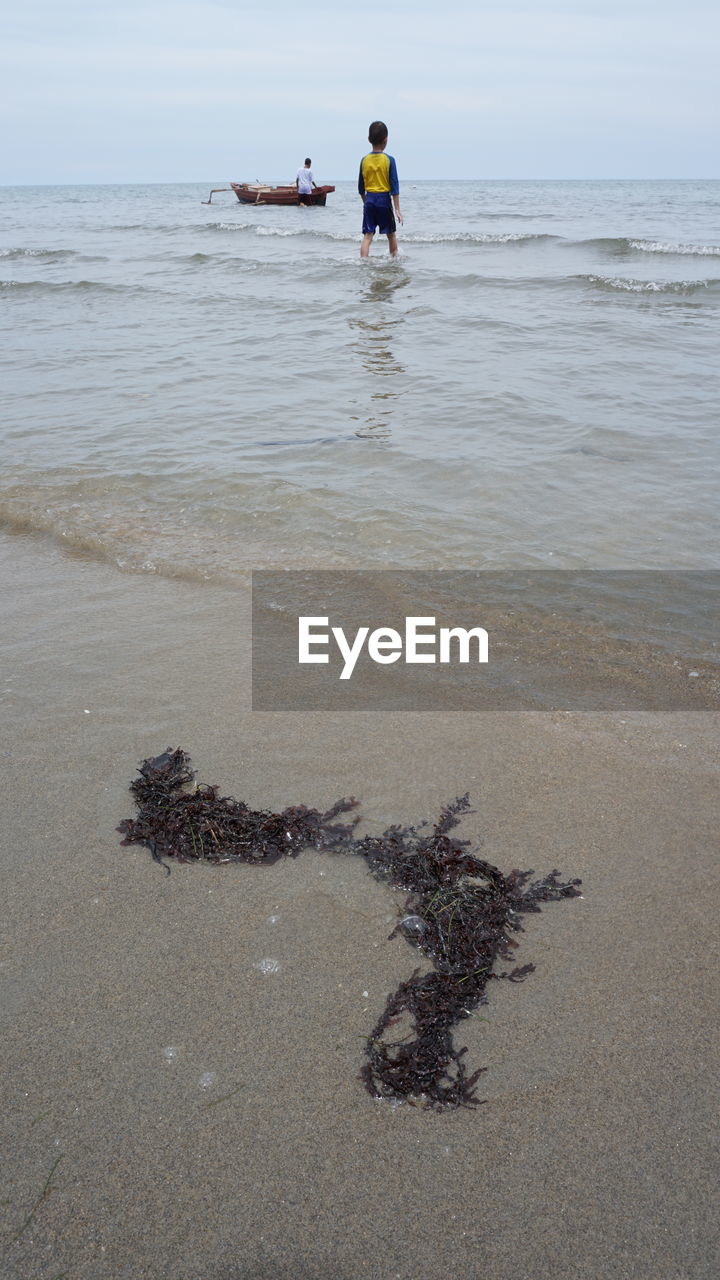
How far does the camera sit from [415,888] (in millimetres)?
2203

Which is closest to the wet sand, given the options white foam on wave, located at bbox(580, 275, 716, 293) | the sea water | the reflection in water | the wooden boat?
the sea water

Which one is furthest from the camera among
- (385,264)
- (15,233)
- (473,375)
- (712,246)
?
(15,233)

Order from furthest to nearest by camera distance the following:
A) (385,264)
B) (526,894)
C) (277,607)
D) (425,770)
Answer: (385,264) → (277,607) → (425,770) → (526,894)

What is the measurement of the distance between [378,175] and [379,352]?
586 cm

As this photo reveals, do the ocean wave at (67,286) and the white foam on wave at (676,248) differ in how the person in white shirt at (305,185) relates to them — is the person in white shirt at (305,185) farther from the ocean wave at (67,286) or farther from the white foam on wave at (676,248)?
the ocean wave at (67,286)

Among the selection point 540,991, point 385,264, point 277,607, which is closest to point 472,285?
point 385,264

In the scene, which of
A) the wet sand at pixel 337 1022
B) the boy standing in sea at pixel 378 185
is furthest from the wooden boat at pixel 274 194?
the wet sand at pixel 337 1022

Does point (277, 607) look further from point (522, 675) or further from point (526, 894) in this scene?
point (526, 894)

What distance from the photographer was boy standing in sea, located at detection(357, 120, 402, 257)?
12.4m

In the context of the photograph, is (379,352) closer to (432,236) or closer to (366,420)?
(366,420)

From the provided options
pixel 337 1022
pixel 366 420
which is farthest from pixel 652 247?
pixel 337 1022

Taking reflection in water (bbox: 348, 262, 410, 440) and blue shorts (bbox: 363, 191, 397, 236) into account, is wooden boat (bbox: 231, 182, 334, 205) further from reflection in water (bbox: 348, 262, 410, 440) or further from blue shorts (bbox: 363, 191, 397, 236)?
reflection in water (bbox: 348, 262, 410, 440)

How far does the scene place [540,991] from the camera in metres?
1.90

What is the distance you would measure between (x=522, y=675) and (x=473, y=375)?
17.1 ft
